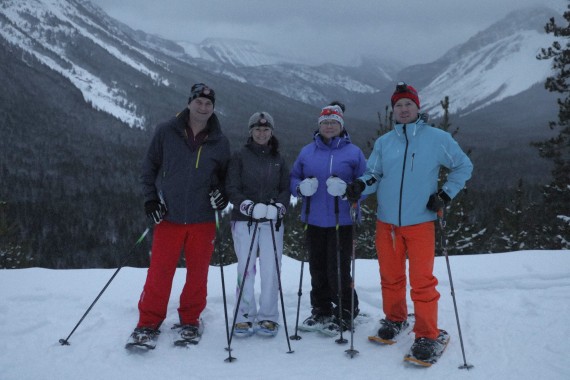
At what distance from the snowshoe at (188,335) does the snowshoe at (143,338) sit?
0.73 ft

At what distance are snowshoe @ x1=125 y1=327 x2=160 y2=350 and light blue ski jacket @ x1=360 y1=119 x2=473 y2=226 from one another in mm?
2526

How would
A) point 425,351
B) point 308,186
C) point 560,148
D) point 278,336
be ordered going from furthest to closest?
point 560,148
point 278,336
point 308,186
point 425,351

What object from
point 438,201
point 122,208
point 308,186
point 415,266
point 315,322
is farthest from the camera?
point 122,208

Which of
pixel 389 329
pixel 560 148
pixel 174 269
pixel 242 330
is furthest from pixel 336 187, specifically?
pixel 560 148

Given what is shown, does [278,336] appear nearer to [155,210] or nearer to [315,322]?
[315,322]

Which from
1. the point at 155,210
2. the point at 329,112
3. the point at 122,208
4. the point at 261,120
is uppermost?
the point at 329,112

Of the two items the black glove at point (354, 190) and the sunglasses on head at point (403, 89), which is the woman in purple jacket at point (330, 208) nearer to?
the black glove at point (354, 190)

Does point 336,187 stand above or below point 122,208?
above

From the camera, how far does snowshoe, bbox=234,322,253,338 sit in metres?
4.41

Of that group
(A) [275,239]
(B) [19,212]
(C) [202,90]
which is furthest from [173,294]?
(B) [19,212]

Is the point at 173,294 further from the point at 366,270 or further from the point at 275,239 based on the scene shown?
the point at 366,270

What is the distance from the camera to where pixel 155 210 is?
4.26 metres

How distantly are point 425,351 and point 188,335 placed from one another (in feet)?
7.41

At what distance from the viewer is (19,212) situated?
64.8 meters
